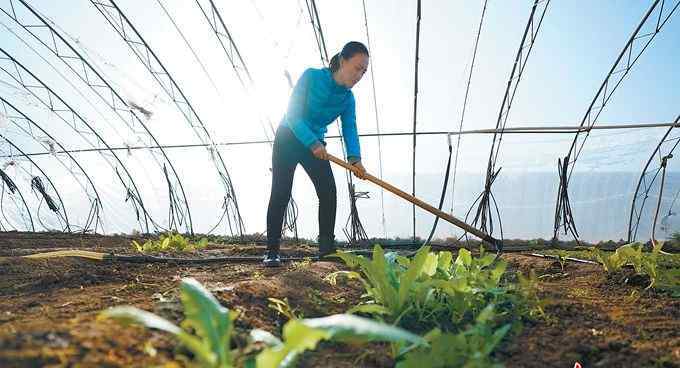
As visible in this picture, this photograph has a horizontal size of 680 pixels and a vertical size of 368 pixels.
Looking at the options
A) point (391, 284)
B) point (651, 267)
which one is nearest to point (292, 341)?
point (391, 284)

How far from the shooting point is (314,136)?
129 inches

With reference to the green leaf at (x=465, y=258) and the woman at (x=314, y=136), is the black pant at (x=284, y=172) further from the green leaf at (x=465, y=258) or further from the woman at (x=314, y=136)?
the green leaf at (x=465, y=258)

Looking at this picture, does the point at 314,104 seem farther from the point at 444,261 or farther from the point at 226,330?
the point at 226,330

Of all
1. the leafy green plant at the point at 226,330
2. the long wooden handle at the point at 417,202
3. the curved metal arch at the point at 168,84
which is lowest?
the leafy green plant at the point at 226,330

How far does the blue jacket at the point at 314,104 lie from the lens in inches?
129

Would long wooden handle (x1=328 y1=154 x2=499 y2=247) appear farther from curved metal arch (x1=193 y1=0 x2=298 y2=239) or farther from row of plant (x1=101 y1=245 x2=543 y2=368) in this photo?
curved metal arch (x1=193 y1=0 x2=298 y2=239)

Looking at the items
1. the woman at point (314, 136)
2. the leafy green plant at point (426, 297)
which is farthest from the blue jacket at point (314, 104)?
the leafy green plant at point (426, 297)

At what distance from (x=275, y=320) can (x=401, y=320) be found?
19.2 inches

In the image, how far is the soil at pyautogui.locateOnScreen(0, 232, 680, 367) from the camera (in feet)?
2.98

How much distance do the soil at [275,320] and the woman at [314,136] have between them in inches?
30.0

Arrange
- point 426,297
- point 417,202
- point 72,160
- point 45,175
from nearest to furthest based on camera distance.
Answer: point 426,297 < point 417,202 < point 72,160 < point 45,175

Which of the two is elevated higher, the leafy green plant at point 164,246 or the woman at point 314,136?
the woman at point 314,136

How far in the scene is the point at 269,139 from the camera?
8.74 m

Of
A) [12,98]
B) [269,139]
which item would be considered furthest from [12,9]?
[269,139]
